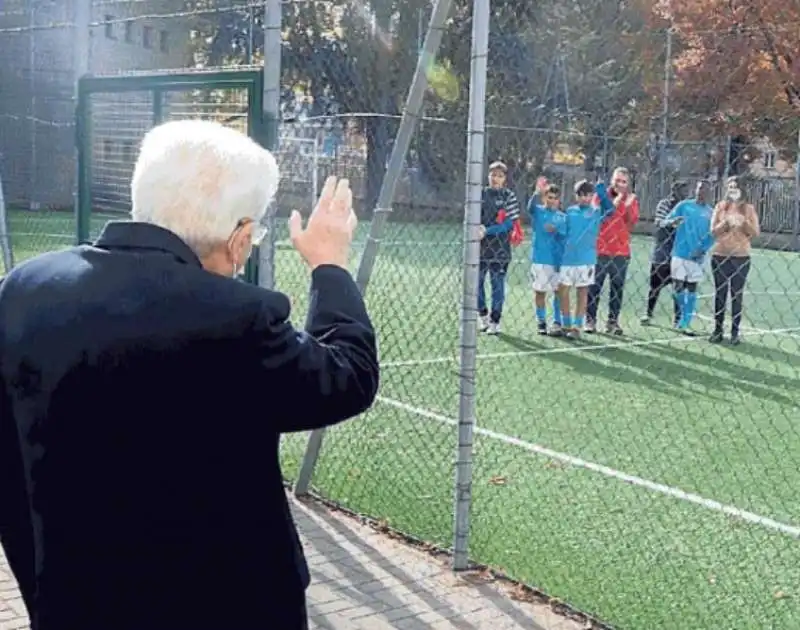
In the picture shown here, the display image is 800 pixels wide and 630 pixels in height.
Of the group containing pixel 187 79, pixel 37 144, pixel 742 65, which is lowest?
pixel 37 144

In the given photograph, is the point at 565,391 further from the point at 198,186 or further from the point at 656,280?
the point at 198,186

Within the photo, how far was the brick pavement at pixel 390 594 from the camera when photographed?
13.6 ft

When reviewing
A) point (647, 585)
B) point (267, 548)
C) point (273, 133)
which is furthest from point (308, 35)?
point (267, 548)

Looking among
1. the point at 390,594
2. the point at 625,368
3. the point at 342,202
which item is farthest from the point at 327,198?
the point at 625,368

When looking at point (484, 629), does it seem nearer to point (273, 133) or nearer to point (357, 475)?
point (357, 475)

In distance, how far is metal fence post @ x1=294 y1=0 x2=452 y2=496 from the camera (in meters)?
4.45

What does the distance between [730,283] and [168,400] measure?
34.1 ft

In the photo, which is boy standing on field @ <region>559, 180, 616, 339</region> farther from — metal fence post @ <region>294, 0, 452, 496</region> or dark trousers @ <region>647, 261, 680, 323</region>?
metal fence post @ <region>294, 0, 452, 496</region>

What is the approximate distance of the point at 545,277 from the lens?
11.8m

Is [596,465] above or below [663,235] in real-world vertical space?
below

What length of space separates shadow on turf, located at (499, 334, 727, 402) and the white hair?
24.6ft

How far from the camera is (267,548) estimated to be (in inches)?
76.2

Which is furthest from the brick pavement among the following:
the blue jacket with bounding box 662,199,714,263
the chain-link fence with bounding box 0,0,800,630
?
the blue jacket with bounding box 662,199,714,263

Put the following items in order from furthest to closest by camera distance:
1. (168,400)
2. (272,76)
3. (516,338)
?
(516,338) < (272,76) < (168,400)
